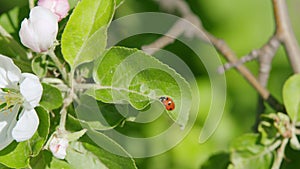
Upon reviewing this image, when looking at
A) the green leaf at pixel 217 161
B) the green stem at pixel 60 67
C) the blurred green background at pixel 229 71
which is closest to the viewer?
the green stem at pixel 60 67

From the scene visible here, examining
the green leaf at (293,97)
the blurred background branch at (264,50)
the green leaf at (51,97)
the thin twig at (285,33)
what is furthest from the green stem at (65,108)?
the thin twig at (285,33)

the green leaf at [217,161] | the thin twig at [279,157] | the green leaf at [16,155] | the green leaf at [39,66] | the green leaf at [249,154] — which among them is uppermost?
the green leaf at [39,66]

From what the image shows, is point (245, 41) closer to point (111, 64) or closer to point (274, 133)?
point (274, 133)

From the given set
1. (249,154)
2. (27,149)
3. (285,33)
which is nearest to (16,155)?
(27,149)

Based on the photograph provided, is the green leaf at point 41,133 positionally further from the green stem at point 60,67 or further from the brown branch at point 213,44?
the brown branch at point 213,44

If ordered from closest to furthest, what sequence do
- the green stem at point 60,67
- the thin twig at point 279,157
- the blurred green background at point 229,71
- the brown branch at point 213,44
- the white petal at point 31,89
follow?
1. the white petal at point 31,89
2. the green stem at point 60,67
3. the thin twig at point 279,157
4. the brown branch at point 213,44
5. the blurred green background at point 229,71

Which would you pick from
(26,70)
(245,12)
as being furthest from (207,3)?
(26,70)

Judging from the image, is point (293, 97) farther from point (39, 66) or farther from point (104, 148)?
point (39, 66)
